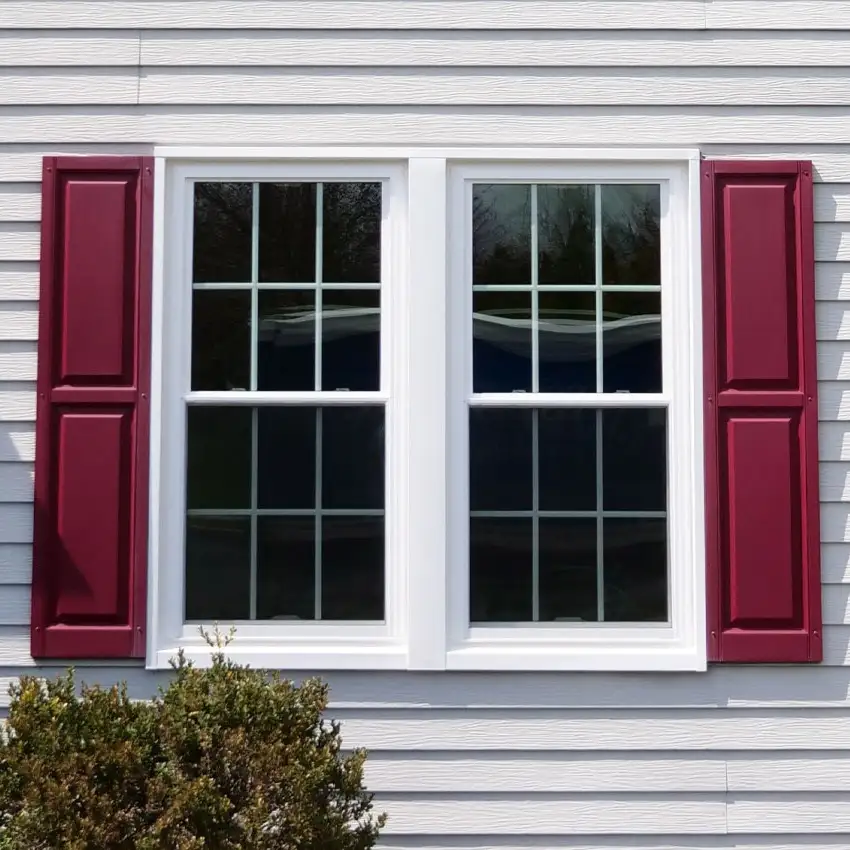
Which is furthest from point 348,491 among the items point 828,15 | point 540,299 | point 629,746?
point 828,15

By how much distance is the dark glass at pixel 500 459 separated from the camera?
354 cm

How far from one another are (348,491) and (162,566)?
2.15ft

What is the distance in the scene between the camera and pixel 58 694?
3.00m

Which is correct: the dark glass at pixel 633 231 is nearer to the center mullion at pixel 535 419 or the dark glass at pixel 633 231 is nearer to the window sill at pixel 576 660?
the center mullion at pixel 535 419

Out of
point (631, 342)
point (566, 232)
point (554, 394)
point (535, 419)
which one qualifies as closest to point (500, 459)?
point (535, 419)

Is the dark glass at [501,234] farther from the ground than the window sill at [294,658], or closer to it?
farther from the ground

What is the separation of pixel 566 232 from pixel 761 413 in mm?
886

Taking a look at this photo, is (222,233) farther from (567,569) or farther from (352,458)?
(567,569)

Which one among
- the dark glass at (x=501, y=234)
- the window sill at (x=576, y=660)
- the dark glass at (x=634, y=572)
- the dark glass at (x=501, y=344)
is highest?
the dark glass at (x=501, y=234)

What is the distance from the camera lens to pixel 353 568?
3523 millimetres

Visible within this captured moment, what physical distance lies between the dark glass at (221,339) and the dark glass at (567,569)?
45.1 inches

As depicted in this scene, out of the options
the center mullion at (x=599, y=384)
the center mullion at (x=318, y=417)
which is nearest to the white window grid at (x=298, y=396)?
Result: the center mullion at (x=318, y=417)

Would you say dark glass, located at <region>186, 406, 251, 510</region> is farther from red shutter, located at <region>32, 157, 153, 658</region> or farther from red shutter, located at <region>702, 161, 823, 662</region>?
red shutter, located at <region>702, 161, 823, 662</region>

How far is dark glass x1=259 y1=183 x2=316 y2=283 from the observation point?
11.7ft
